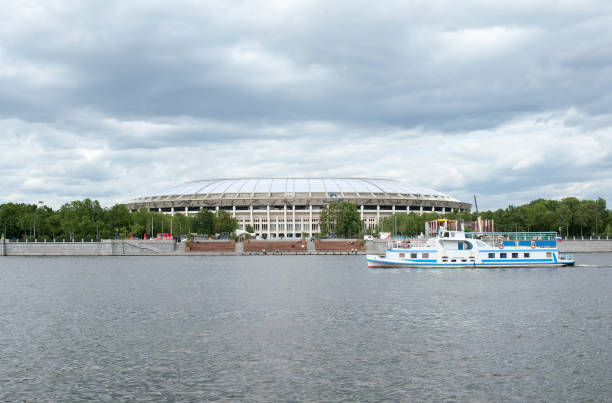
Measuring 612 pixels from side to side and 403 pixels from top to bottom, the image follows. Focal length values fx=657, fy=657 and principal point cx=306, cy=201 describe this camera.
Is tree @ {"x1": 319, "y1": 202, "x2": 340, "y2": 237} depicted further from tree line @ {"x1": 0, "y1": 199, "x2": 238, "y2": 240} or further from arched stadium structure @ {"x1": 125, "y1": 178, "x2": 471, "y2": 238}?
arched stadium structure @ {"x1": 125, "y1": 178, "x2": 471, "y2": 238}

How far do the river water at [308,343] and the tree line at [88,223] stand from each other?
76275 millimetres

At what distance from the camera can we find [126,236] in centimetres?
12675

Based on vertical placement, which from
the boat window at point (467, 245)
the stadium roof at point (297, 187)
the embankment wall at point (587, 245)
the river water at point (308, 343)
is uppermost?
the stadium roof at point (297, 187)

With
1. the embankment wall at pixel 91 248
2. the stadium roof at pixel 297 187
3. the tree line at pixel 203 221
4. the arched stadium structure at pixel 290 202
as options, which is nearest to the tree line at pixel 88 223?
the tree line at pixel 203 221

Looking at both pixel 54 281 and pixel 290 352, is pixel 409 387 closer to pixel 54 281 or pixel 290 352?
pixel 290 352

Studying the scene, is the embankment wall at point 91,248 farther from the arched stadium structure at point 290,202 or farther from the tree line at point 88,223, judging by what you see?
the arched stadium structure at point 290,202

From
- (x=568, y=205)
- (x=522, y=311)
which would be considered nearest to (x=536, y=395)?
(x=522, y=311)

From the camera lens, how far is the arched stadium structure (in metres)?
174

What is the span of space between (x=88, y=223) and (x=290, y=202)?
6387 cm

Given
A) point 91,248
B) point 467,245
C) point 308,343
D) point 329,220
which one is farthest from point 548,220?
point 308,343

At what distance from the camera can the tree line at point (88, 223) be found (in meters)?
122

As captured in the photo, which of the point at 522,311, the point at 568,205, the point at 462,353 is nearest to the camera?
the point at 462,353

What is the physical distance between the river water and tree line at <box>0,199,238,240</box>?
76275 millimetres

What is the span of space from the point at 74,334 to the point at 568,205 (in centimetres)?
13234
